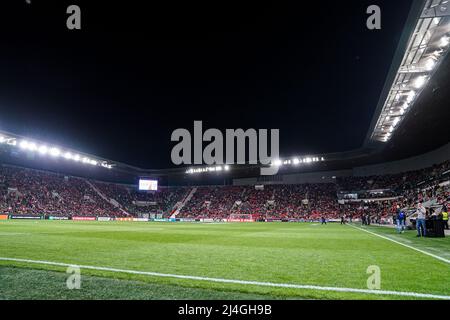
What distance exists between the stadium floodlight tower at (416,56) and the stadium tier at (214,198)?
14.3m

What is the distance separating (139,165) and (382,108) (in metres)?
48.4

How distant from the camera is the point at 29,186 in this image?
164 ft

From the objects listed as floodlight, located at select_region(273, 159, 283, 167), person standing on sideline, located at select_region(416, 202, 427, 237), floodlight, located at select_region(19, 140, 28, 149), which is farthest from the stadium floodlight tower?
floodlight, located at select_region(19, 140, 28, 149)

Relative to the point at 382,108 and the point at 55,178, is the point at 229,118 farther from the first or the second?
Result: the point at 55,178

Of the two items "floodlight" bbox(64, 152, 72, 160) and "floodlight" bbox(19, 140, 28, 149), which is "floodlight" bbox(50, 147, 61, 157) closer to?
"floodlight" bbox(64, 152, 72, 160)

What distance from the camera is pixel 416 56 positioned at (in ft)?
55.9

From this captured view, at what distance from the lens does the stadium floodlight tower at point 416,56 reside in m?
13.2

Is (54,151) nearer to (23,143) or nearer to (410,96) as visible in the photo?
(23,143)

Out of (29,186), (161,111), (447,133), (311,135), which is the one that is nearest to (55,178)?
(29,186)

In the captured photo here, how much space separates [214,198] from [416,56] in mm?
52370

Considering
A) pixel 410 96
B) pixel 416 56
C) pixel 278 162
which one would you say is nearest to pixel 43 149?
pixel 278 162

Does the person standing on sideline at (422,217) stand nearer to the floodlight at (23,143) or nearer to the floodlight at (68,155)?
the floodlight at (23,143)

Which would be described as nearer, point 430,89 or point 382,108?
point 430,89

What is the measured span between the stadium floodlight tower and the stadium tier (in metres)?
14.3
